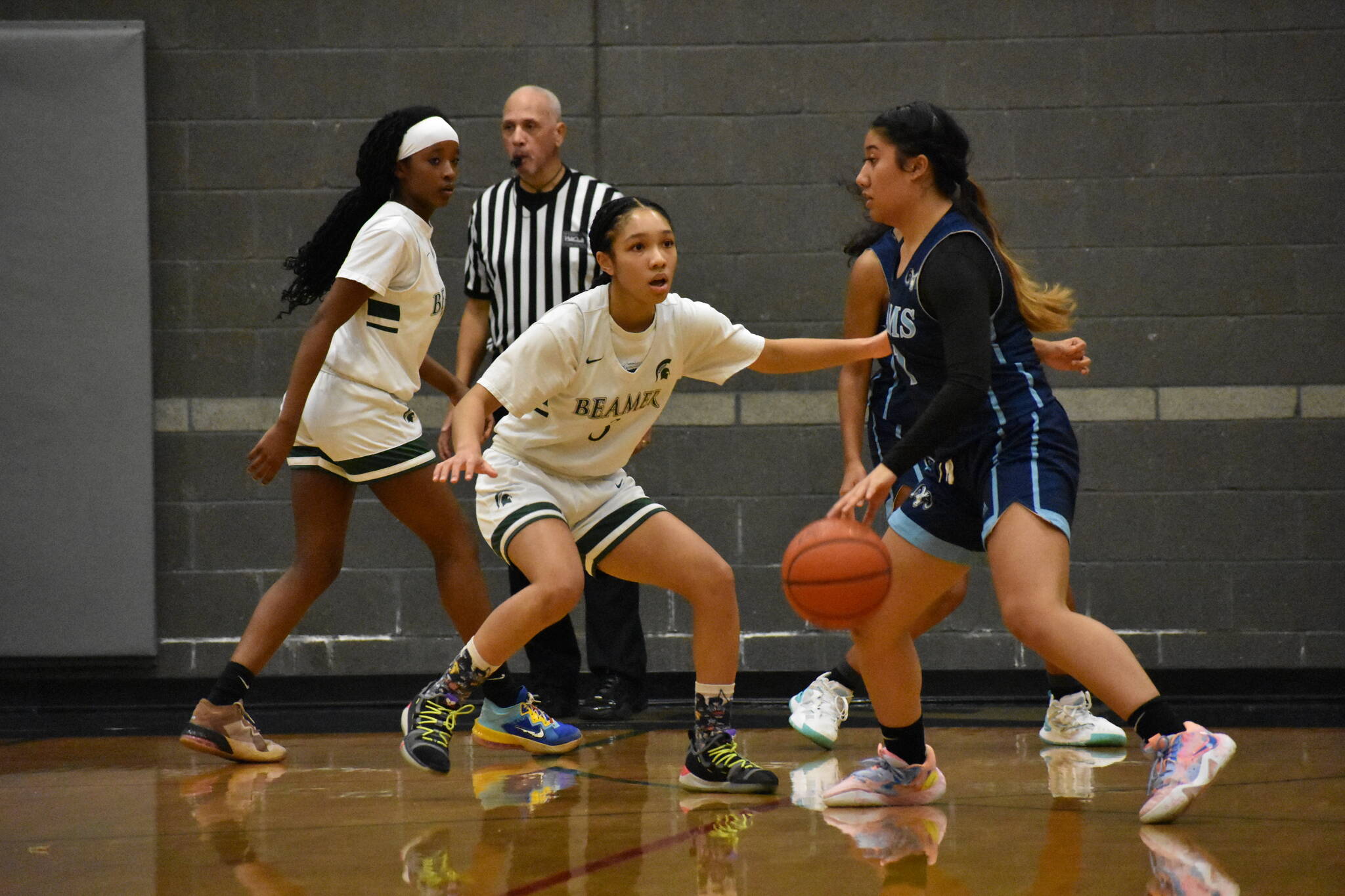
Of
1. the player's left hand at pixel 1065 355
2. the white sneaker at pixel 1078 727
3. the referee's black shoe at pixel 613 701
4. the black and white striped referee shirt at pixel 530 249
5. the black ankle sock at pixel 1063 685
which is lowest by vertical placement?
the referee's black shoe at pixel 613 701

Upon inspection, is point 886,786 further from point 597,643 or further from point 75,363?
point 75,363

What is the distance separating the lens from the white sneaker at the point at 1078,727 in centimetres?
407

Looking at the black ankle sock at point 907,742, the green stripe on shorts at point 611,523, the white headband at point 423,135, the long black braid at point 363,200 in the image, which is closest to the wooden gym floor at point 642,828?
the black ankle sock at point 907,742

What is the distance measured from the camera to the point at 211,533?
5.79 meters

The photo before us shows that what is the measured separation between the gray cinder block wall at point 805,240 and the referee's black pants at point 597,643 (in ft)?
2.36

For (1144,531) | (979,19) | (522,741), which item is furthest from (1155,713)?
(979,19)

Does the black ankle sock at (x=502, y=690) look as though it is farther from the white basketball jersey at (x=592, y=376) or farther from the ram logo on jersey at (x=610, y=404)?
the ram logo on jersey at (x=610, y=404)

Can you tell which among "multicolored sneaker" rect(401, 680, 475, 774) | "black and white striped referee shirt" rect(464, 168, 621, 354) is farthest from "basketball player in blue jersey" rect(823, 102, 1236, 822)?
"black and white striped referee shirt" rect(464, 168, 621, 354)

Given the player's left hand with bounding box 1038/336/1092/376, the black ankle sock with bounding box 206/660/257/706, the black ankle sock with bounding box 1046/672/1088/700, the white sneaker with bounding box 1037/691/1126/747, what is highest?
the player's left hand with bounding box 1038/336/1092/376

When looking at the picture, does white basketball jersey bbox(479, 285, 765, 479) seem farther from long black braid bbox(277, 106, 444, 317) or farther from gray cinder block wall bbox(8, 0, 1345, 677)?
gray cinder block wall bbox(8, 0, 1345, 677)

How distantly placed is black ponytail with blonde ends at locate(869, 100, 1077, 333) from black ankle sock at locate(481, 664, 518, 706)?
183 centimetres

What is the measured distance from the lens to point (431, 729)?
11.3ft

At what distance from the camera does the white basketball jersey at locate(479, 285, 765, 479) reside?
134 inches

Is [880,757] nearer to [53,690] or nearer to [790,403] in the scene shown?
[790,403]
